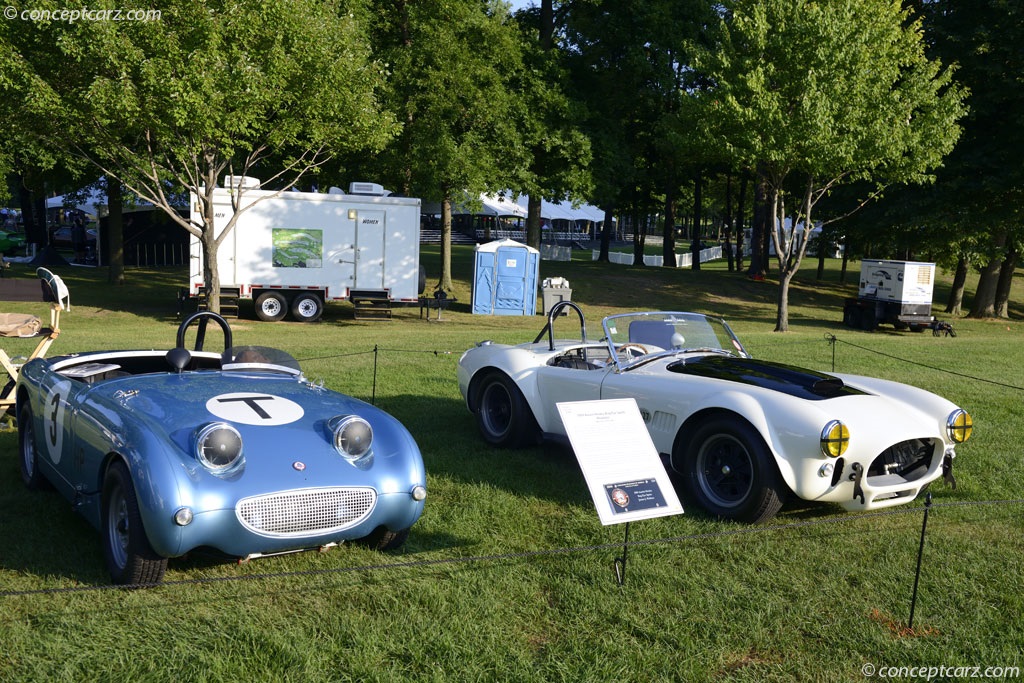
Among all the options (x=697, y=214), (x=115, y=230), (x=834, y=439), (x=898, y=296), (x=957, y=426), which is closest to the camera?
(x=834, y=439)

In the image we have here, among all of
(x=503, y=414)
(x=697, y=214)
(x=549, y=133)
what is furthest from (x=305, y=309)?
(x=697, y=214)

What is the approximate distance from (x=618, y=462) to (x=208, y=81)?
14.7 m

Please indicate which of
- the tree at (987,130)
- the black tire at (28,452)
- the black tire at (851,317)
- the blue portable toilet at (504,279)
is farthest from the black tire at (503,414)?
the tree at (987,130)

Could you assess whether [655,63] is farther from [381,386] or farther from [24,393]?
[24,393]

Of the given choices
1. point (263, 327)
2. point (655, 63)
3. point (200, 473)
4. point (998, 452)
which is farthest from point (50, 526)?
point (655, 63)

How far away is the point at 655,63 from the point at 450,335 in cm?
1966

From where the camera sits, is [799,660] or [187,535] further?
A: [187,535]

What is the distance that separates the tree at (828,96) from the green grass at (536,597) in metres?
15.9

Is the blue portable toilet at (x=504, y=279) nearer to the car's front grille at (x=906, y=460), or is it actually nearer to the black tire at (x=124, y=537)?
the car's front grille at (x=906, y=460)

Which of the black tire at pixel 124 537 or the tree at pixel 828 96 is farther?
the tree at pixel 828 96

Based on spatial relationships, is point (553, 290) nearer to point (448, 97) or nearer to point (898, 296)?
point (448, 97)

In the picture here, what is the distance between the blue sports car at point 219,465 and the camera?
4.38m

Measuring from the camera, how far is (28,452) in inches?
253

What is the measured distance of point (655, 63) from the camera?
33719mm
